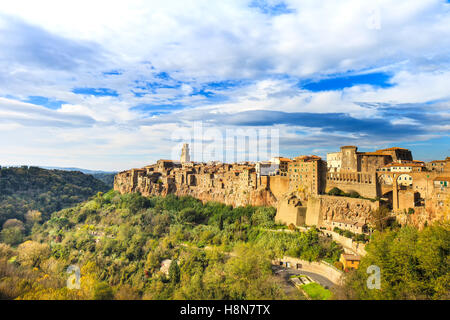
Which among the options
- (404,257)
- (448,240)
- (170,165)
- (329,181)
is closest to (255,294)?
(404,257)

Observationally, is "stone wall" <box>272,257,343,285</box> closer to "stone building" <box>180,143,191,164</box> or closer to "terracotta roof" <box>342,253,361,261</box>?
"terracotta roof" <box>342,253,361,261</box>

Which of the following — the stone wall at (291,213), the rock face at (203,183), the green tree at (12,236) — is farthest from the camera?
the green tree at (12,236)

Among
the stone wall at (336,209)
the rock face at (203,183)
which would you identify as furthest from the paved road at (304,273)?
the rock face at (203,183)

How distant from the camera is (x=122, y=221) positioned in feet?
104

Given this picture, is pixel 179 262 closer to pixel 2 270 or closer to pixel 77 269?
pixel 77 269

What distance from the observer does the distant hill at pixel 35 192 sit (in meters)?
42.2

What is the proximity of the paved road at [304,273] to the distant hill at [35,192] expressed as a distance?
130ft

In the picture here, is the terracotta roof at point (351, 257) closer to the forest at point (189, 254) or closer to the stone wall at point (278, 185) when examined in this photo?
the forest at point (189, 254)

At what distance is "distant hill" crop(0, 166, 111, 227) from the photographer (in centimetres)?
4216

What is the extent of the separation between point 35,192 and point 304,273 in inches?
2021
